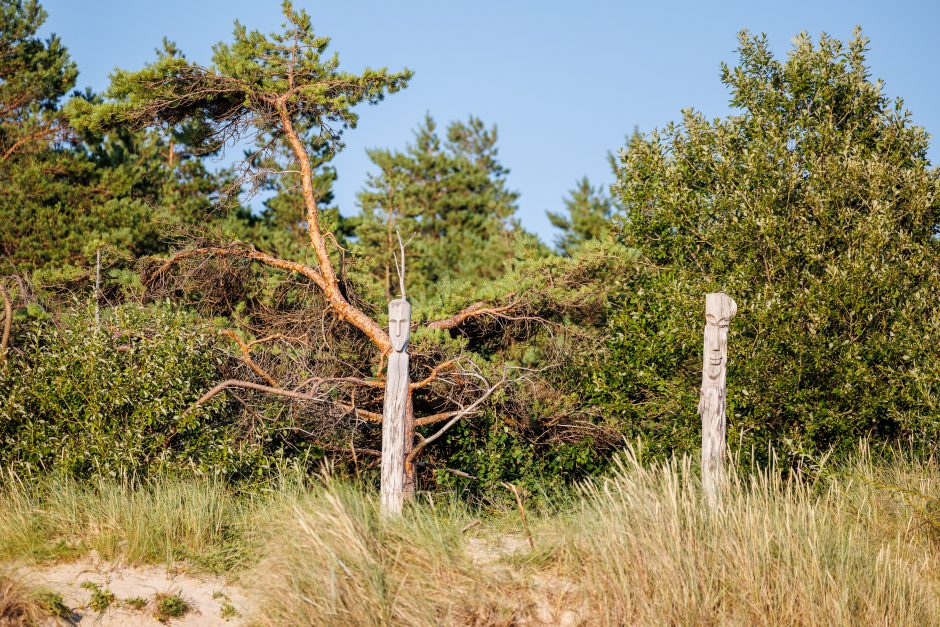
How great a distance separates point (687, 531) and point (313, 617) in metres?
2.67

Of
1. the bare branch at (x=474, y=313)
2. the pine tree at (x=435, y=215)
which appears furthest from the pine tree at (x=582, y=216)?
the bare branch at (x=474, y=313)

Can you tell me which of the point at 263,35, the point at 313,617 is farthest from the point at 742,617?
the point at 263,35

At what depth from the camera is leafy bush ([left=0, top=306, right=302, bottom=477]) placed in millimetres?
9102

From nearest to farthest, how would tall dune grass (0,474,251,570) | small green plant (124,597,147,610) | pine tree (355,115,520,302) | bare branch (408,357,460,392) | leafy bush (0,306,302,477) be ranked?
small green plant (124,597,147,610), tall dune grass (0,474,251,570), leafy bush (0,306,302,477), bare branch (408,357,460,392), pine tree (355,115,520,302)

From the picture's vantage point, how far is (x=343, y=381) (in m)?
10.6

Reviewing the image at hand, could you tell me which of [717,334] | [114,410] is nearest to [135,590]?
[114,410]

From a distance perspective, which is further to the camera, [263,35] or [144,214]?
[144,214]

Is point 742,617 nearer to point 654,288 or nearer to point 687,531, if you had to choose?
point 687,531

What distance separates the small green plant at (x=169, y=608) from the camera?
6.60 metres

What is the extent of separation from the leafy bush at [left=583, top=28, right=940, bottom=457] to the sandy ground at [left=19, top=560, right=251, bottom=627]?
5.40m

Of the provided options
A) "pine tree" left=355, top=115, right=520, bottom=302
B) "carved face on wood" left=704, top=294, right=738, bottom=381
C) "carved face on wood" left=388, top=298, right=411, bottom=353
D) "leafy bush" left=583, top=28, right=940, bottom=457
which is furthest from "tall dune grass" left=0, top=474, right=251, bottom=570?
"pine tree" left=355, top=115, right=520, bottom=302

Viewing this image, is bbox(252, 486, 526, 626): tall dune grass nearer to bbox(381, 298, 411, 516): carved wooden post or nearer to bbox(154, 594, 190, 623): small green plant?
bbox(154, 594, 190, 623): small green plant

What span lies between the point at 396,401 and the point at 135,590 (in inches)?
104

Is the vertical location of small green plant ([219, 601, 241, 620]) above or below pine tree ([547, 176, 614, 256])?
below
